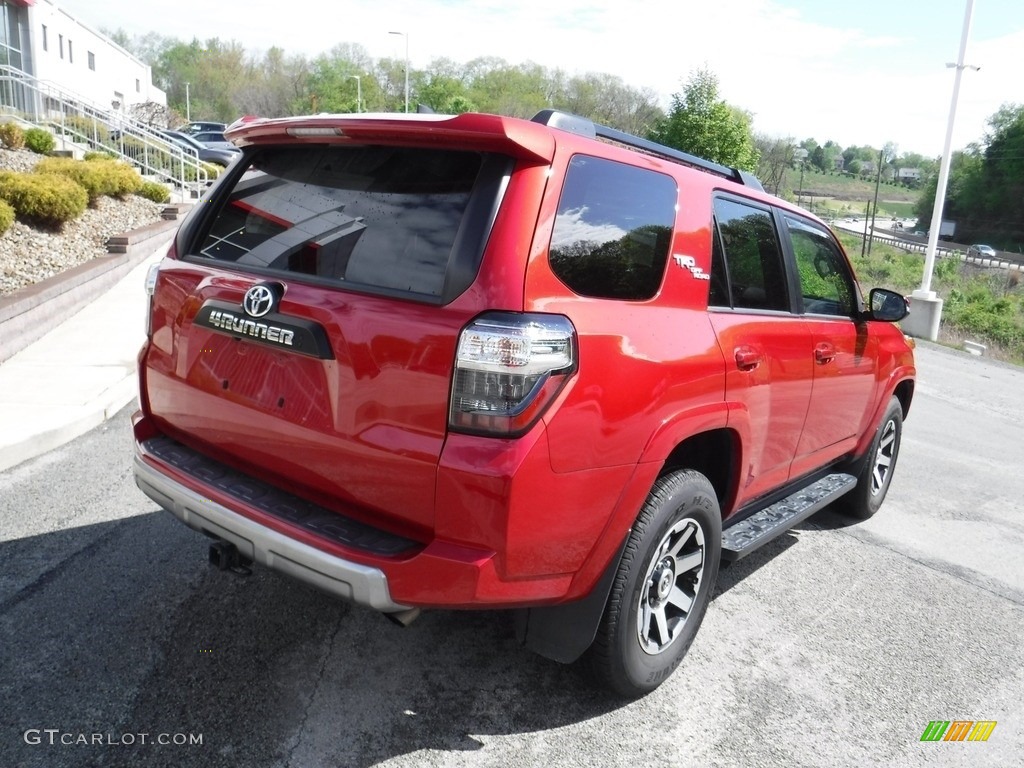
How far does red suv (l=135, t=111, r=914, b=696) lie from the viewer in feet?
7.64

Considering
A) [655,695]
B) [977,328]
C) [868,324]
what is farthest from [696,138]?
[655,695]

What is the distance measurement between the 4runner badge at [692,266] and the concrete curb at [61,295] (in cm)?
631

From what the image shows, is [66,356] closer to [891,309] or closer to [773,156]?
[891,309]

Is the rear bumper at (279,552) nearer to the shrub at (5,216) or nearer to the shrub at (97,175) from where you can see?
the shrub at (5,216)

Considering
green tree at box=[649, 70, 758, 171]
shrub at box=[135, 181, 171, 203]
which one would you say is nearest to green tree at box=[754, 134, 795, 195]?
green tree at box=[649, 70, 758, 171]

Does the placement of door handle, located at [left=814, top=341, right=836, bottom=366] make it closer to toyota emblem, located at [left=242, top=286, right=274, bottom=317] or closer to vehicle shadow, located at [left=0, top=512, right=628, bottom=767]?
vehicle shadow, located at [left=0, top=512, right=628, bottom=767]

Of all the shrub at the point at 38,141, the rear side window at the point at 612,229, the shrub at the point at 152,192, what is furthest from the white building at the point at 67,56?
the rear side window at the point at 612,229

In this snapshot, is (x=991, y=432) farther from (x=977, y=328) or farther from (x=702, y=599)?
(x=977, y=328)

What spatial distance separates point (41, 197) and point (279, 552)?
978 cm

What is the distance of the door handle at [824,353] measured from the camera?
157 inches

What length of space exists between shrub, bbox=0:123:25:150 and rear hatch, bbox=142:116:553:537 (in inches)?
578

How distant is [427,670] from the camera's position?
3113mm

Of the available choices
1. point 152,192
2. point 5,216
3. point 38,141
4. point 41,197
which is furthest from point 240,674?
point 38,141

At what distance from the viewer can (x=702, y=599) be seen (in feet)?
10.7
